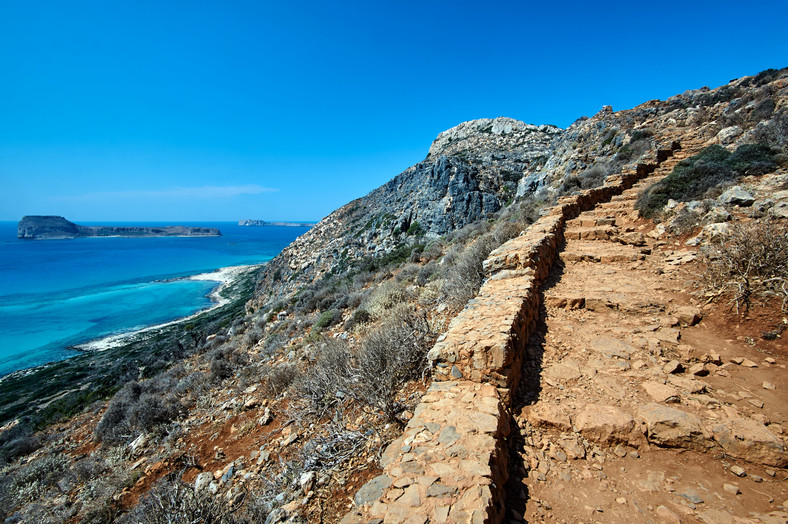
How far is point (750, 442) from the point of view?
227cm

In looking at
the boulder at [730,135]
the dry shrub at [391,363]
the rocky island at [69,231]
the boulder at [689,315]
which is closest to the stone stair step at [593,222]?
the boulder at [689,315]

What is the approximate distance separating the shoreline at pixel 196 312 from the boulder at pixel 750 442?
31810 mm

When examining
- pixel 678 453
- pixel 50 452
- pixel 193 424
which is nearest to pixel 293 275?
pixel 50 452

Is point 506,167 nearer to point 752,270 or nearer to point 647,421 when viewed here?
point 752,270

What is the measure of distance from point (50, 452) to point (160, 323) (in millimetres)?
26086

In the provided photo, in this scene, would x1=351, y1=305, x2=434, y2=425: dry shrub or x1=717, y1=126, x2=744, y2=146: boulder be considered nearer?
x1=351, y1=305, x2=434, y2=425: dry shrub

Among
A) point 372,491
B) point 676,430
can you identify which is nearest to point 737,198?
point 676,430

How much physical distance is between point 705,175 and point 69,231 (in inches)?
8799

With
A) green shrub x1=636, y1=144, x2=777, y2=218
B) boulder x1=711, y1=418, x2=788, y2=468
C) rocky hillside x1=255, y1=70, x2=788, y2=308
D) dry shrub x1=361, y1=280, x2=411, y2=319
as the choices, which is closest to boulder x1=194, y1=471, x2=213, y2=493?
dry shrub x1=361, y1=280, x2=411, y2=319

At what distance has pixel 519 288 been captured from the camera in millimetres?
4527

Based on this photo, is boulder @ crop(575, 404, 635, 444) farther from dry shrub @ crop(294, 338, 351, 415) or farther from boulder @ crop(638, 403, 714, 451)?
dry shrub @ crop(294, 338, 351, 415)

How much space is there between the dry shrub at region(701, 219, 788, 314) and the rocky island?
18991 cm

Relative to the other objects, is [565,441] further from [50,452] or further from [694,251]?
[50,452]

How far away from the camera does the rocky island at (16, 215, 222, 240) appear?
146250 mm
